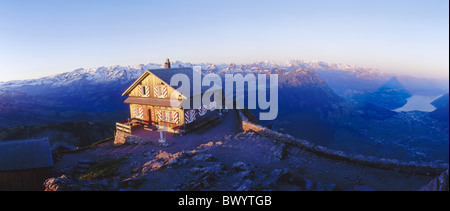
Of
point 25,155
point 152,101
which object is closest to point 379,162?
point 152,101

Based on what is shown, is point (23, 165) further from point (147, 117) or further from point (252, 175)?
point (252, 175)

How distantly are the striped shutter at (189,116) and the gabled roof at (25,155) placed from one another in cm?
1120

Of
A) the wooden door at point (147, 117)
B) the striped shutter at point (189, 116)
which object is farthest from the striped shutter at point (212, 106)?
the wooden door at point (147, 117)

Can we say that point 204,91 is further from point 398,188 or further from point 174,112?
point 398,188

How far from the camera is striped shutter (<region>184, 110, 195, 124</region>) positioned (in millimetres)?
21688

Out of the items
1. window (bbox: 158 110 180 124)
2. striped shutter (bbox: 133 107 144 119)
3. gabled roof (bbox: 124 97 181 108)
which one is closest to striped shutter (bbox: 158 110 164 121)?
window (bbox: 158 110 180 124)

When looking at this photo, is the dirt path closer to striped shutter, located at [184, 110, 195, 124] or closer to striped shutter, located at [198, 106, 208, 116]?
striped shutter, located at [184, 110, 195, 124]

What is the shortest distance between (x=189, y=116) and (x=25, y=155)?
13.0 metres

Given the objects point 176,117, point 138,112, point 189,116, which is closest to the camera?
point 176,117

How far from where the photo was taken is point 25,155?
14.5 metres

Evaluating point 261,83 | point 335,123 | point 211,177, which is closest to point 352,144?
point 335,123

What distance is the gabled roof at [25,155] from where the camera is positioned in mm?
13812
